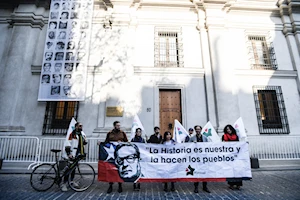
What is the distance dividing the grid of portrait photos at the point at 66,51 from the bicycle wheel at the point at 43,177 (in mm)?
4485

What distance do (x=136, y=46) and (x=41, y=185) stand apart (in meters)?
8.05

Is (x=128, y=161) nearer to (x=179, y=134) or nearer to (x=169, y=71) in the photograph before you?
(x=179, y=134)

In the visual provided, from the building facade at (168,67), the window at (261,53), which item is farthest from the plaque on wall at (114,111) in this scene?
the window at (261,53)

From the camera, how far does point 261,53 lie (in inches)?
427

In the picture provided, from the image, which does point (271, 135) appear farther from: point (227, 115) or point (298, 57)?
point (298, 57)

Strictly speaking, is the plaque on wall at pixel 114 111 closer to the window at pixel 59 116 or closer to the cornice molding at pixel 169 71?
the window at pixel 59 116

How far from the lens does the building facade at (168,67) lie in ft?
29.9

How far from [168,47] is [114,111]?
5.16 m

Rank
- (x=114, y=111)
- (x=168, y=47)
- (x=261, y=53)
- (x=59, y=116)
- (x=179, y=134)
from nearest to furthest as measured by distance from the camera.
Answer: (x=179, y=134)
(x=114, y=111)
(x=59, y=116)
(x=168, y=47)
(x=261, y=53)

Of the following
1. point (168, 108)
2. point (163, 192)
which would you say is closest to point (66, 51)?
point (168, 108)

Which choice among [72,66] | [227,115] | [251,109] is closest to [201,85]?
[227,115]

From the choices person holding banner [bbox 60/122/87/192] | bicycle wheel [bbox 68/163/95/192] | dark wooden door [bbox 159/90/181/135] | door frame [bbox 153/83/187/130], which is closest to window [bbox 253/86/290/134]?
door frame [bbox 153/83/187/130]

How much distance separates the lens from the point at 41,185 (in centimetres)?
479

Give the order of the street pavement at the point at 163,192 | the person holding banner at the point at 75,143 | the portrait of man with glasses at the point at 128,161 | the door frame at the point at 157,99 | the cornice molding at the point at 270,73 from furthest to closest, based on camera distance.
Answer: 1. the cornice molding at the point at 270,73
2. the door frame at the point at 157,99
3. the person holding banner at the point at 75,143
4. the portrait of man with glasses at the point at 128,161
5. the street pavement at the point at 163,192
